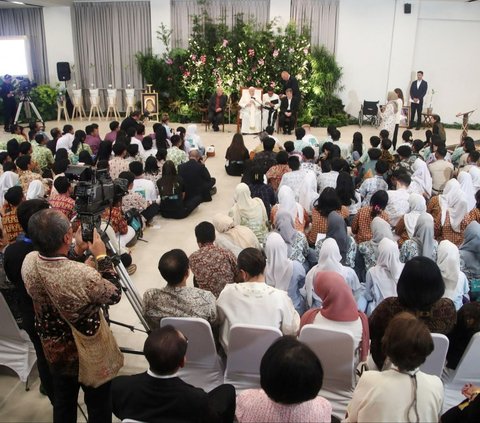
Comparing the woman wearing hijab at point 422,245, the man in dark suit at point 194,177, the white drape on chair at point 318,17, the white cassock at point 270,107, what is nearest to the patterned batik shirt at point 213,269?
the woman wearing hijab at point 422,245

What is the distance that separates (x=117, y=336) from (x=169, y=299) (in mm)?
1230

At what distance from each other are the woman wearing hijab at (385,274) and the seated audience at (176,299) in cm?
137

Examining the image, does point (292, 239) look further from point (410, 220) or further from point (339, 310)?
point (339, 310)

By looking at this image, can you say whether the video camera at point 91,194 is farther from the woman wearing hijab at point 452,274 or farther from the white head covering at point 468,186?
the white head covering at point 468,186

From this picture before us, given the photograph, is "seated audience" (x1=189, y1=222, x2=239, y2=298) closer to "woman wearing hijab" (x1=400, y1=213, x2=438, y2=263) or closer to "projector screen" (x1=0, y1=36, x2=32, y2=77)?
"woman wearing hijab" (x1=400, y1=213, x2=438, y2=263)

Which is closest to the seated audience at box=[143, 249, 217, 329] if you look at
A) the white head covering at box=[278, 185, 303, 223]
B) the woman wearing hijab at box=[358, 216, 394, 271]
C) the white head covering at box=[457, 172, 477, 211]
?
the woman wearing hijab at box=[358, 216, 394, 271]

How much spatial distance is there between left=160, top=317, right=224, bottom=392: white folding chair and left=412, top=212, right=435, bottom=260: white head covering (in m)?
2.22

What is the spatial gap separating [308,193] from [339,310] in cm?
309

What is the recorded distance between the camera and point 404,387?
187 centimetres

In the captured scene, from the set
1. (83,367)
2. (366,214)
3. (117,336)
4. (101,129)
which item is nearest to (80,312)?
(83,367)

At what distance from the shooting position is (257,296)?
285 centimetres

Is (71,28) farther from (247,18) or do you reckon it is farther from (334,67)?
(334,67)

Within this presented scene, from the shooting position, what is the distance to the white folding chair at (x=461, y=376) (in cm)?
265

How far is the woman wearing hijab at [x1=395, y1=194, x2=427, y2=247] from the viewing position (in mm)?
4492
